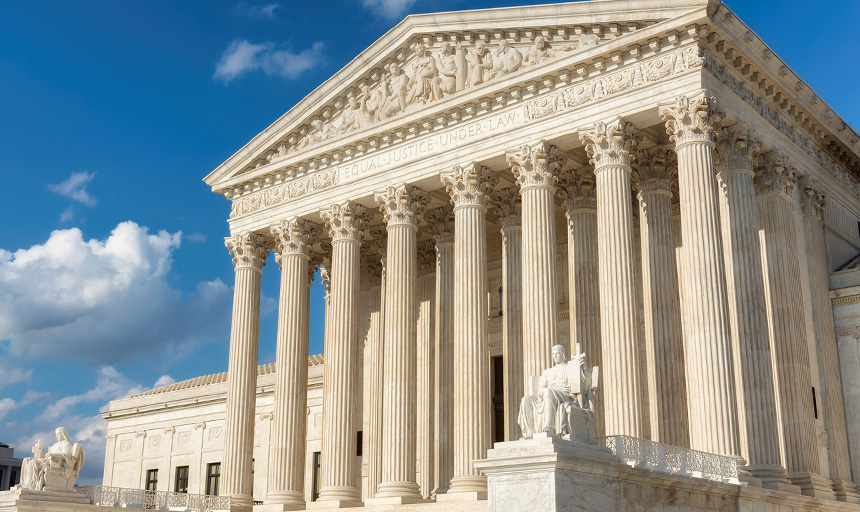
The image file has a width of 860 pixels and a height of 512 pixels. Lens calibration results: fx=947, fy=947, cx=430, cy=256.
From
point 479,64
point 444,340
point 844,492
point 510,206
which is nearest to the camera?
point 844,492

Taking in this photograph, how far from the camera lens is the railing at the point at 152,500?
35.0 meters

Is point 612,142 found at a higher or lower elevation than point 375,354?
higher

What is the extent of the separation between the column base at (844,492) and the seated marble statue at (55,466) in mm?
26832

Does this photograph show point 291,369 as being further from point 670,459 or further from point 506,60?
point 670,459

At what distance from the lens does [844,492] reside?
32688 millimetres

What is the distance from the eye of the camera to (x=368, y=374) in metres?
46.4

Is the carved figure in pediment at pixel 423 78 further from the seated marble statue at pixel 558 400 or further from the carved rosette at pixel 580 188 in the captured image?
the seated marble statue at pixel 558 400

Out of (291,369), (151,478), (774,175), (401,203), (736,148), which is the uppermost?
(401,203)

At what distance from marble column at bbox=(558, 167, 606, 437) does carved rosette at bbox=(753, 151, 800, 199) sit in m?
6.31

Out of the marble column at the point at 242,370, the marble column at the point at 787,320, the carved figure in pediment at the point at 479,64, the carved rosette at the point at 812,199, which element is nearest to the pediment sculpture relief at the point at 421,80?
the carved figure in pediment at the point at 479,64

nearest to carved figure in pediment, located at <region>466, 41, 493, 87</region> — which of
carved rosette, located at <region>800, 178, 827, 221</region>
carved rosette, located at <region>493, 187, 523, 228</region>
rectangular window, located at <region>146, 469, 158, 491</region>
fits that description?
carved rosette, located at <region>493, 187, 523, 228</region>

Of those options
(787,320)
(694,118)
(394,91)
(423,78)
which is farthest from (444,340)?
(694,118)

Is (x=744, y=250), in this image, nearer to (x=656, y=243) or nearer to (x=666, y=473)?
(x=656, y=243)

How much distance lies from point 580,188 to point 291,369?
14.5m
